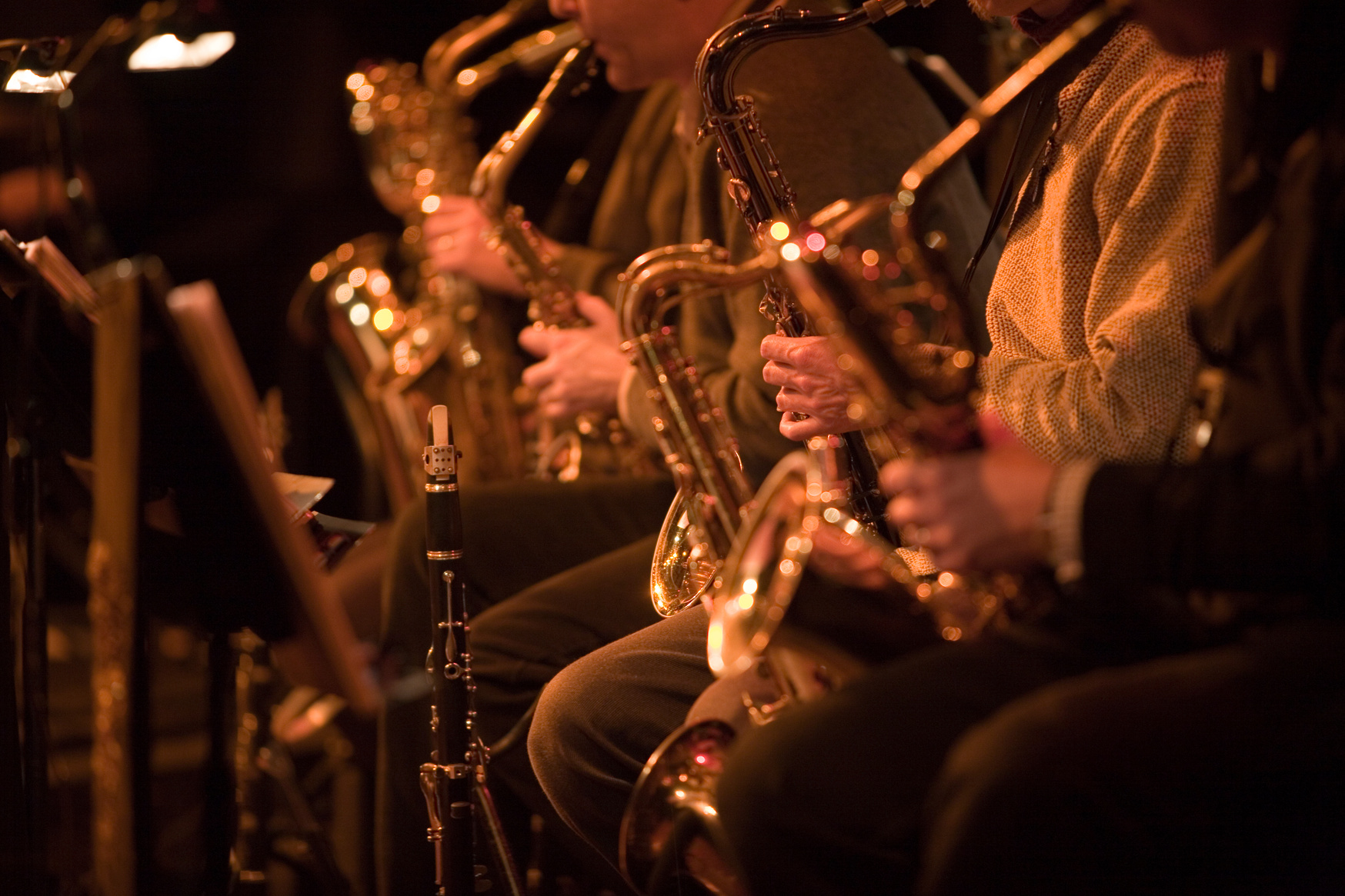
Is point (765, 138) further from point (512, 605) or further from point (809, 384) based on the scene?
point (512, 605)

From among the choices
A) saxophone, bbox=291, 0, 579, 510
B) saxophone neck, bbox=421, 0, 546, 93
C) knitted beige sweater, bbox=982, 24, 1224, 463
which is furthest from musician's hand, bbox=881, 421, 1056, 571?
saxophone neck, bbox=421, 0, 546, 93

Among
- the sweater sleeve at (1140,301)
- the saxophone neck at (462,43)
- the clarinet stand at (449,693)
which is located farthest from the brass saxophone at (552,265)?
the sweater sleeve at (1140,301)

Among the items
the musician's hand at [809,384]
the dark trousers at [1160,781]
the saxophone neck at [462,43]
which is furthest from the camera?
the saxophone neck at [462,43]

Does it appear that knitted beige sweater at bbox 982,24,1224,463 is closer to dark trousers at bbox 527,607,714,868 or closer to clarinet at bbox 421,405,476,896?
dark trousers at bbox 527,607,714,868

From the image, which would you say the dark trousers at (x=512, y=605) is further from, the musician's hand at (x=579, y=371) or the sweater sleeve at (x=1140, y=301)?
the sweater sleeve at (x=1140, y=301)

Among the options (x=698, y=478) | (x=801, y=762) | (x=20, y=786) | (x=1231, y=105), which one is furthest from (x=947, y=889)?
(x=20, y=786)

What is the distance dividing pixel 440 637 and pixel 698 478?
47 cm

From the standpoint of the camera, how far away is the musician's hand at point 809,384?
1.63 meters

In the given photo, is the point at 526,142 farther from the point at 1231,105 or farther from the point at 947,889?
the point at 947,889

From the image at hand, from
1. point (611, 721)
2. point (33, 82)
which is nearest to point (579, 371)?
point (611, 721)

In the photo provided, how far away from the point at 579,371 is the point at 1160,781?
166cm

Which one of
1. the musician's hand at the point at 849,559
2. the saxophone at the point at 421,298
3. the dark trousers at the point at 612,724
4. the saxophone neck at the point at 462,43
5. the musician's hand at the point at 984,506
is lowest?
the dark trousers at the point at 612,724

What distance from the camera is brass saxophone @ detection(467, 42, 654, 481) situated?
2830 millimetres

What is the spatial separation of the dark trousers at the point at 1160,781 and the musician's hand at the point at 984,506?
131 millimetres
